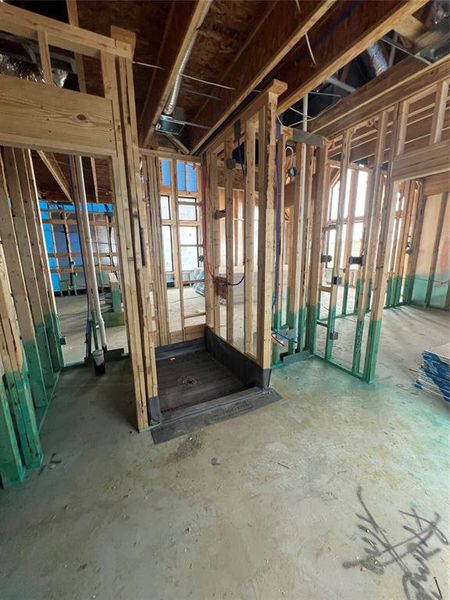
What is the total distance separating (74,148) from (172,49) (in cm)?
102

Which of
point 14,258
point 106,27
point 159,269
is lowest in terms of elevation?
point 159,269

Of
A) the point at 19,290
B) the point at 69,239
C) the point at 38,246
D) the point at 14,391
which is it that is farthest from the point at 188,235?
the point at 14,391

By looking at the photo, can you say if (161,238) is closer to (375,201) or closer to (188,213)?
(375,201)

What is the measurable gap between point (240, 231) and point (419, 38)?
6684 mm

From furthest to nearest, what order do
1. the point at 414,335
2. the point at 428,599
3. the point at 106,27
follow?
the point at 414,335 → the point at 106,27 → the point at 428,599

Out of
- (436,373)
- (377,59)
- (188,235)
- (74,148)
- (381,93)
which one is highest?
(377,59)

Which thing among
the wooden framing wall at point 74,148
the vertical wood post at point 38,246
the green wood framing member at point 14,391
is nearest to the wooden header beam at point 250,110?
the wooden framing wall at point 74,148

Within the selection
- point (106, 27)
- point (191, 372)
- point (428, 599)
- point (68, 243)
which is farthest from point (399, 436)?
point (68, 243)

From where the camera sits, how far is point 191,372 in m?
3.17

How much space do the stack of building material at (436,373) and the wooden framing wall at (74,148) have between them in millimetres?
2892

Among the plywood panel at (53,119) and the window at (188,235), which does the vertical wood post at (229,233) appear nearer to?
the plywood panel at (53,119)

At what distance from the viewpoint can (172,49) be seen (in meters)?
1.70

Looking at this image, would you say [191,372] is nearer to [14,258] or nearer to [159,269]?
[159,269]

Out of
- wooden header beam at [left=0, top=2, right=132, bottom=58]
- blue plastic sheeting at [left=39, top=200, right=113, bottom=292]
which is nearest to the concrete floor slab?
wooden header beam at [left=0, top=2, right=132, bottom=58]
